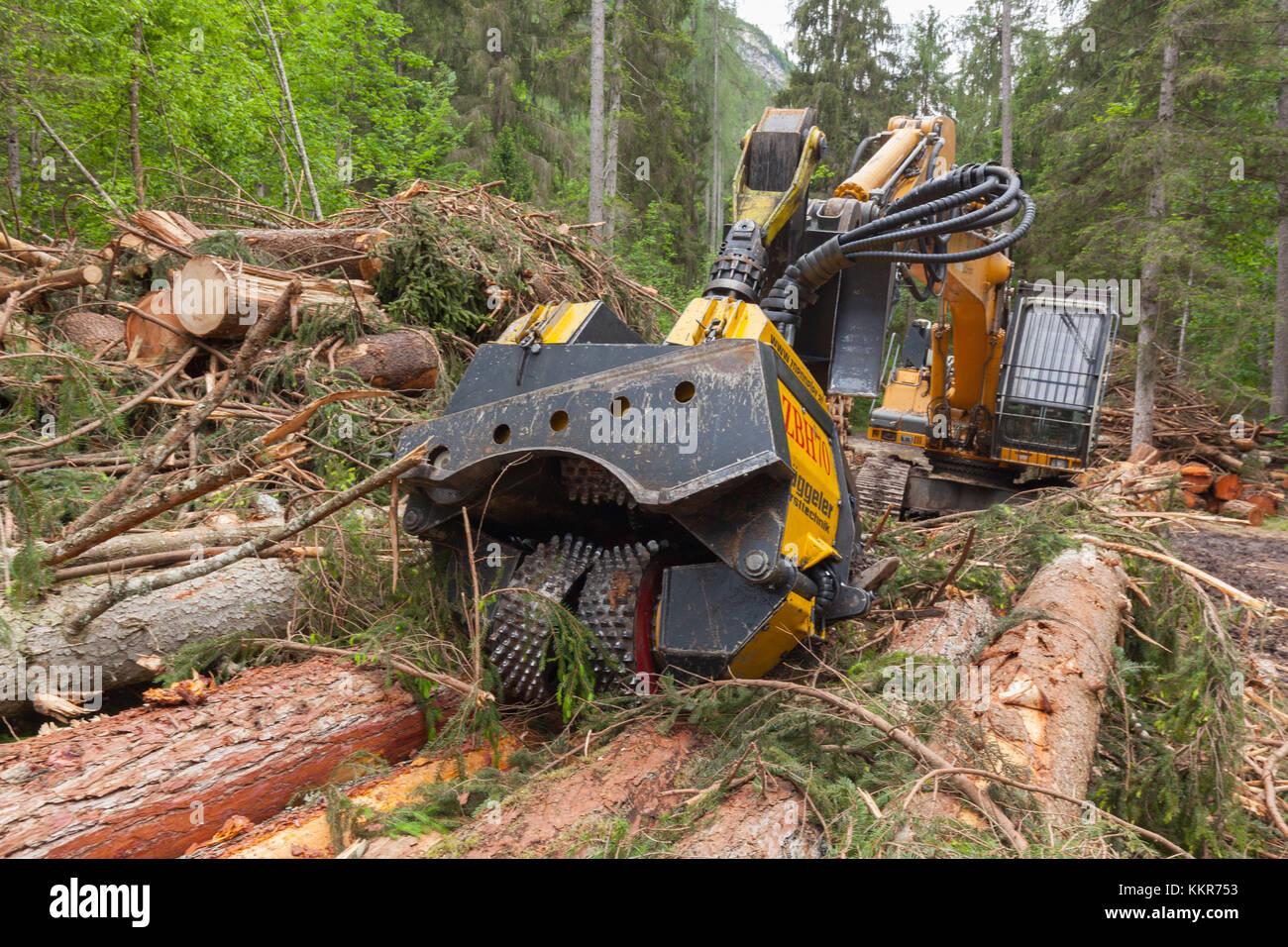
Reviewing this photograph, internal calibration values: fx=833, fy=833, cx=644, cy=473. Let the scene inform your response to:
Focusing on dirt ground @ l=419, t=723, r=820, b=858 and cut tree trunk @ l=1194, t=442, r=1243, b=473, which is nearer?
dirt ground @ l=419, t=723, r=820, b=858

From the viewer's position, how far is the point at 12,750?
249cm

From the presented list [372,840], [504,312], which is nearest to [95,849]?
[372,840]

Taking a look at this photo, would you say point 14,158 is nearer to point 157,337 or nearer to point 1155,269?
point 157,337

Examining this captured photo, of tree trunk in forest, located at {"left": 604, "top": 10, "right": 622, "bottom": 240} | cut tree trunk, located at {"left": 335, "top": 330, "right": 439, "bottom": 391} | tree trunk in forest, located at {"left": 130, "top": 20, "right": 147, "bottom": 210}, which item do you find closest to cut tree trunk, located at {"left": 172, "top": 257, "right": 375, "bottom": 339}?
cut tree trunk, located at {"left": 335, "top": 330, "right": 439, "bottom": 391}

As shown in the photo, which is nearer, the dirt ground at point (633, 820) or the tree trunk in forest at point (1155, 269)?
the dirt ground at point (633, 820)

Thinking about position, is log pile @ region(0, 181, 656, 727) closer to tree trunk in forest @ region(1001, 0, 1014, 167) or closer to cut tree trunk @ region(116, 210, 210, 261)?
cut tree trunk @ region(116, 210, 210, 261)

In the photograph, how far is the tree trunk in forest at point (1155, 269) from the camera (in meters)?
12.1

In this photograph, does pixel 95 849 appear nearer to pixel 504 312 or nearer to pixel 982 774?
pixel 982 774

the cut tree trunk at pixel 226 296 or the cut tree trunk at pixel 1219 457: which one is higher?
the cut tree trunk at pixel 226 296

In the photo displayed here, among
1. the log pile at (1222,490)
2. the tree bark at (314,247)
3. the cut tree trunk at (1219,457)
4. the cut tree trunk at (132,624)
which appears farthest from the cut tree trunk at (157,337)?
the cut tree trunk at (1219,457)

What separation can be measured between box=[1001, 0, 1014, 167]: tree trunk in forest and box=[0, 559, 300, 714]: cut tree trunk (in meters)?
21.2

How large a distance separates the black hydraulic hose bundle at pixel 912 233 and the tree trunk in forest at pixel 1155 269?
33.0 ft

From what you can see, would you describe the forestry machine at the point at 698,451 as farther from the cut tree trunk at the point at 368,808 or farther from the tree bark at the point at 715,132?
the tree bark at the point at 715,132

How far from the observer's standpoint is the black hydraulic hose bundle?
3.55 metres
